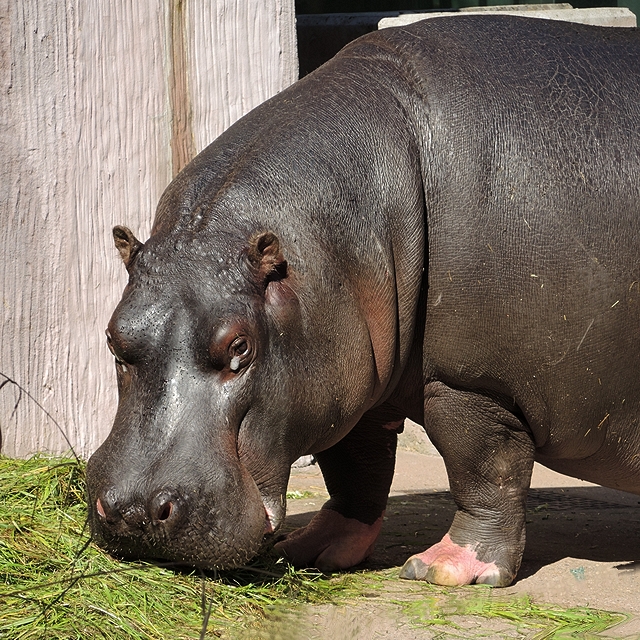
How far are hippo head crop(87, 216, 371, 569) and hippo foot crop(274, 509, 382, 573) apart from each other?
676mm

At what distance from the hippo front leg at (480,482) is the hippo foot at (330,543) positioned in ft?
0.89

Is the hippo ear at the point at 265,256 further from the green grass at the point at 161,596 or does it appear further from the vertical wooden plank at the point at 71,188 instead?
the vertical wooden plank at the point at 71,188

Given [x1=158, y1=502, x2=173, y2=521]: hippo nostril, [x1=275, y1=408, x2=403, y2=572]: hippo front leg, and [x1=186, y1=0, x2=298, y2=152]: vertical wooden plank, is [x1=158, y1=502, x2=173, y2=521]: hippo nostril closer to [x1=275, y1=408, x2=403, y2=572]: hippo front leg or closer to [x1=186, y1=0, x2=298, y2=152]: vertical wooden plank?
[x1=275, y1=408, x2=403, y2=572]: hippo front leg

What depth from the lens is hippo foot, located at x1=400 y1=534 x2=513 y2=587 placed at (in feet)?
12.1

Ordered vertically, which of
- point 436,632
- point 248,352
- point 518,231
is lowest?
point 436,632

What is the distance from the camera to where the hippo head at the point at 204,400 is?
3.08 meters

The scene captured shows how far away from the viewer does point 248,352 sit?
10.6 ft

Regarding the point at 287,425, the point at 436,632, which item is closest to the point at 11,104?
the point at 287,425

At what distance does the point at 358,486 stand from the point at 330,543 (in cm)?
24

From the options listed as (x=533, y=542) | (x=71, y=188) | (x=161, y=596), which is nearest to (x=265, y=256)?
(x=161, y=596)

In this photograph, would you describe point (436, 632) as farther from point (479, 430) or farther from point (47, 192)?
point (47, 192)

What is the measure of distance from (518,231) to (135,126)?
2.02 metres

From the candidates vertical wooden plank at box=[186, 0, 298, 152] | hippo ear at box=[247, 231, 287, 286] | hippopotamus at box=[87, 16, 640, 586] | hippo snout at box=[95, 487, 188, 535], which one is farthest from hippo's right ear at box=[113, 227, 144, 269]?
vertical wooden plank at box=[186, 0, 298, 152]

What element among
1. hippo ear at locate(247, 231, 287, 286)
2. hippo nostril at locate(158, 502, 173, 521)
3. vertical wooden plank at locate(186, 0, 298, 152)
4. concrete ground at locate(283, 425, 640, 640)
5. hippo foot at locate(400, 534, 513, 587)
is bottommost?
concrete ground at locate(283, 425, 640, 640)
